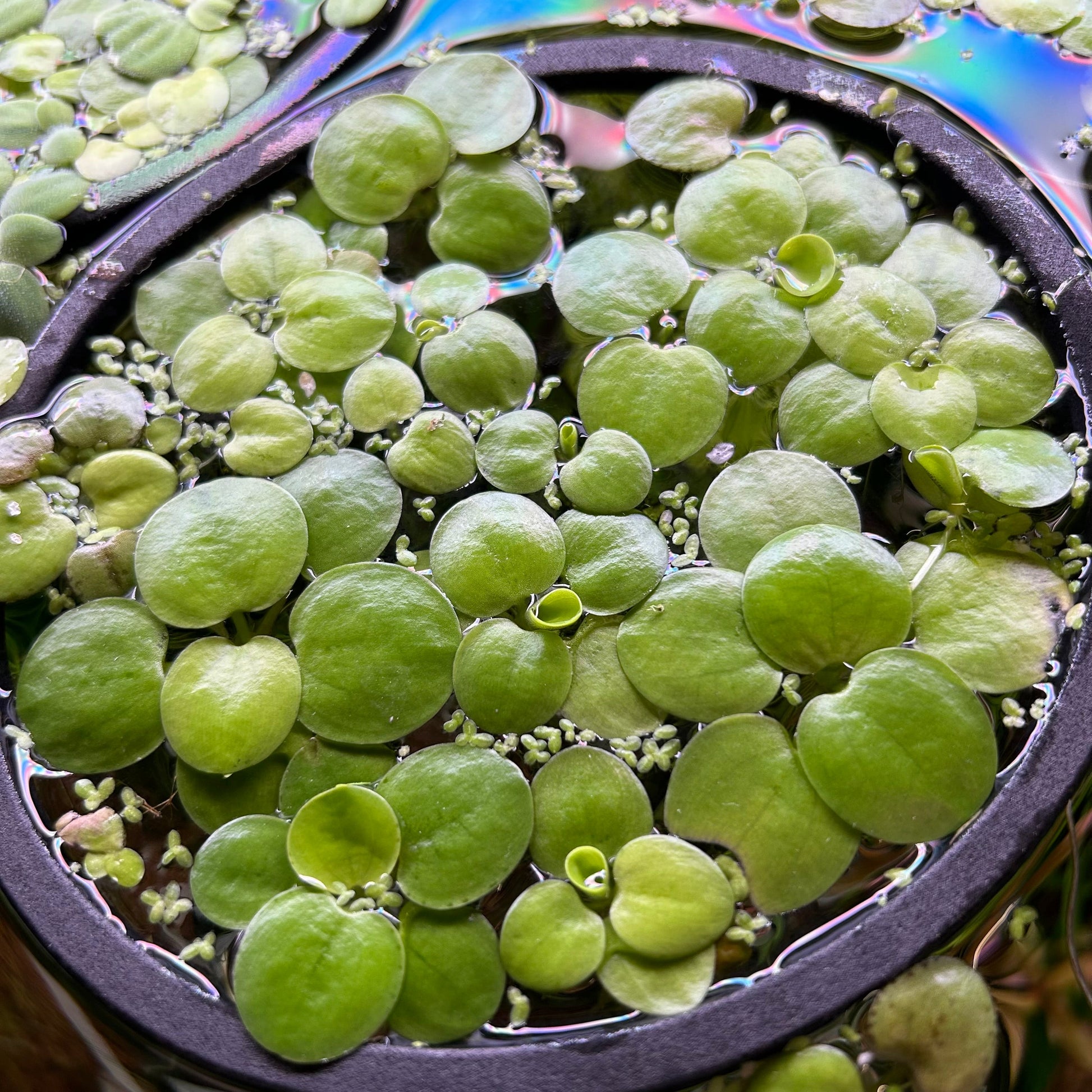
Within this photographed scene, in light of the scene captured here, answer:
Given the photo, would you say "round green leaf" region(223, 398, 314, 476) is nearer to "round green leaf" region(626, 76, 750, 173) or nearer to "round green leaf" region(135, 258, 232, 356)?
"round green leaf" region(135, 258, 232, 356)

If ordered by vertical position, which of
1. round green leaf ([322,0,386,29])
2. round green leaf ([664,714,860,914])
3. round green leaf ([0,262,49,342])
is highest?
round green leaf ([322,0,386,29])

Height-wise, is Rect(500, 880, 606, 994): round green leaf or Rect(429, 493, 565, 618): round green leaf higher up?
Rect(429, 493, 565, 618): round green leaf

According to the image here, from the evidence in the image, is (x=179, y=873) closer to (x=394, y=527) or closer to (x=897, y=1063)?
(x=394, y=527)

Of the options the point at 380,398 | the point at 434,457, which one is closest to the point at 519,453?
the point at 434,457

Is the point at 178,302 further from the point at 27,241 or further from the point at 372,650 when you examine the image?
the point at 372,650

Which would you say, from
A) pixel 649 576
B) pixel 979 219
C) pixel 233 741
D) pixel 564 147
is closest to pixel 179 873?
pixel 233 741

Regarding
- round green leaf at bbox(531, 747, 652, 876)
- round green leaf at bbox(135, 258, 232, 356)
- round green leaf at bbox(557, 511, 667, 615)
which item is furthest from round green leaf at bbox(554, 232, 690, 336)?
round green leaf at bbox(531, 747, 652, 876)
